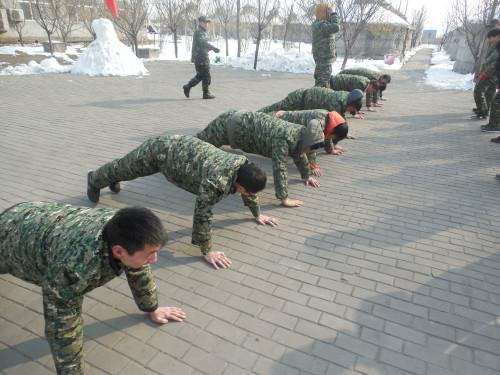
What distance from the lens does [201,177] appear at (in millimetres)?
2666

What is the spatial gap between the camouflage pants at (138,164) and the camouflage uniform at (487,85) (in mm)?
6777

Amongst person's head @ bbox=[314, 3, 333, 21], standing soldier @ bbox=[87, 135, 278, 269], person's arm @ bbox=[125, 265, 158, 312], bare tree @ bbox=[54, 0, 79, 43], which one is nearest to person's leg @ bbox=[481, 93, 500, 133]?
person's head @ bbox=[314, 3, 333, 21]

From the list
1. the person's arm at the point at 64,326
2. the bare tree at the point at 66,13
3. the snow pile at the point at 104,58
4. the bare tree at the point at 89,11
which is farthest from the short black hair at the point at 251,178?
the bare tree at the point at 89,11

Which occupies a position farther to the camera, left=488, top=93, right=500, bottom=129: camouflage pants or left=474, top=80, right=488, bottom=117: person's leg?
left=474, top=80, right=488, bottom=117: person's leg

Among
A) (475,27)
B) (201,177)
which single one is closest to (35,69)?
(201,177)

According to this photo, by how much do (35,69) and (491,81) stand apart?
1357 cm

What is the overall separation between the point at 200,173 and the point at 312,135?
1371mm

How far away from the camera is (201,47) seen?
7.74 metres

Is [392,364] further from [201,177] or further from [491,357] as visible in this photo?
[201,177]

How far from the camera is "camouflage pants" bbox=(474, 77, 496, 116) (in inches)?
271

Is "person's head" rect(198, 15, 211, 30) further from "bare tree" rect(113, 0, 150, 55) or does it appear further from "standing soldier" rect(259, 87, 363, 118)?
"bare tree" rect(113, 0, 150, 55)

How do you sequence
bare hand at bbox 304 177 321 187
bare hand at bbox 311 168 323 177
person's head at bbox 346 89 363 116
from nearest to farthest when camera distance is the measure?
bare hand at bbox 304 177 321 187 < bare hand at bbox 311 168 323 177 < person's head at bbox 346 89 363 116

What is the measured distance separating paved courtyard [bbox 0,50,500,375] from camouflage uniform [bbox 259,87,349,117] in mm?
797

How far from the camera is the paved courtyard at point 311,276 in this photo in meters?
1.98
